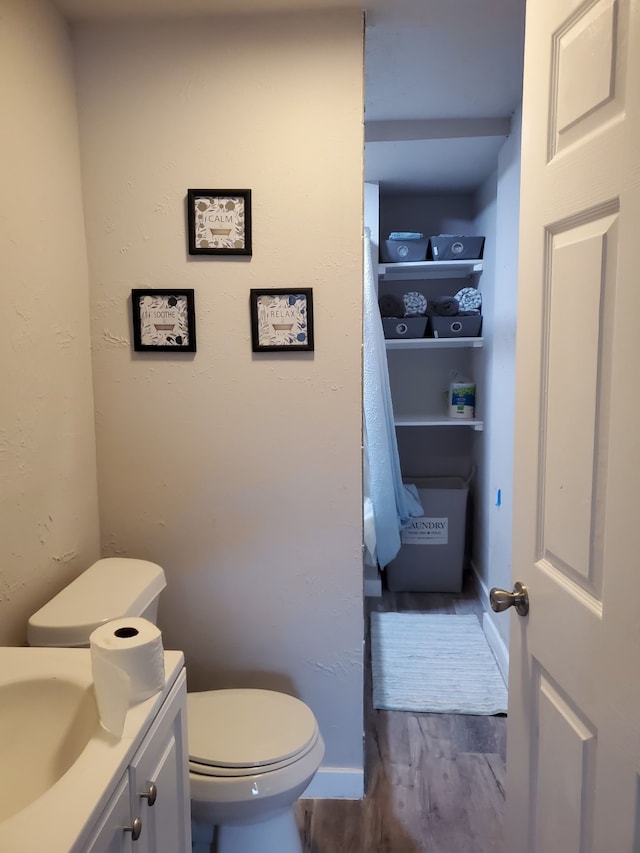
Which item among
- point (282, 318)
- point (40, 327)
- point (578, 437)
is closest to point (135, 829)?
point (578, 437)

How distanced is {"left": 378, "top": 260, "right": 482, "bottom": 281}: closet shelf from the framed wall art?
1568 mm

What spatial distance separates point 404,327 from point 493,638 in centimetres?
161

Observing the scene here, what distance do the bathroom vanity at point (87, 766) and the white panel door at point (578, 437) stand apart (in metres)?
0.67

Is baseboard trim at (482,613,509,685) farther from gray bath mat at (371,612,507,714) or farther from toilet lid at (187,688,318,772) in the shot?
toilet lid at (187,688,318,772)

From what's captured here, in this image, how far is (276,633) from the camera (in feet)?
5.99

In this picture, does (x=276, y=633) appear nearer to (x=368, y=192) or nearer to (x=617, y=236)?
(x=617, y=236)

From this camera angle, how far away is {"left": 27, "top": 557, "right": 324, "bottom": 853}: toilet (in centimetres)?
134

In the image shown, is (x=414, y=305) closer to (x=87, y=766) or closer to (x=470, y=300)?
(x=470, y=300)

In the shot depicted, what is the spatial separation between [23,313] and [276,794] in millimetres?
1277

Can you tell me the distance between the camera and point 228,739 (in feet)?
4.77

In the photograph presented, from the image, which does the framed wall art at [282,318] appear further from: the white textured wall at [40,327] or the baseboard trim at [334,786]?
the baseboard trim at [334,786]

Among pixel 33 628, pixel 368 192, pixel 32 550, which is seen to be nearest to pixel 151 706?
pixel 33 628

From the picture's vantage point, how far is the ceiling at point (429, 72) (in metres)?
1.59

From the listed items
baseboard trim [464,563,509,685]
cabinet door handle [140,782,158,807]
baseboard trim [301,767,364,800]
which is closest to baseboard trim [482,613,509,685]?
baseboard trim [464,563,509,685]
